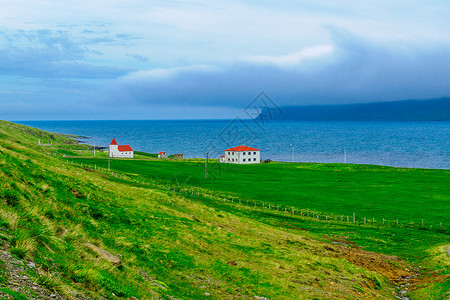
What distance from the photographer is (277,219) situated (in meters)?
50.7

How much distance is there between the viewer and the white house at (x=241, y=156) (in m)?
143

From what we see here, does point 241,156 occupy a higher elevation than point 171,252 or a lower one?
higher

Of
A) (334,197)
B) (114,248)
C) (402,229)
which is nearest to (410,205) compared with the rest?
(334,197)

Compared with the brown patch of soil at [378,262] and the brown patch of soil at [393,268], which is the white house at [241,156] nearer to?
the brown patch of soil at [393,268]

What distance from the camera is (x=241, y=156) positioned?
144m

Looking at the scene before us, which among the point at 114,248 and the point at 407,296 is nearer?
the point at 114,248

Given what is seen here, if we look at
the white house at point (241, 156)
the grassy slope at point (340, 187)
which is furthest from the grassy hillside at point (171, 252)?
the white house at point (241, 156)

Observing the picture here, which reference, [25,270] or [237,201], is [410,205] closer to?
[237,201]

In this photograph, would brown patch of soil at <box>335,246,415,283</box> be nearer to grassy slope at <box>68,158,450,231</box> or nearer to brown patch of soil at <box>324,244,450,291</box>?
brown patch of soil at <box>324,244,450,291</box>

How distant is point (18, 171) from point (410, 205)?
6487cm

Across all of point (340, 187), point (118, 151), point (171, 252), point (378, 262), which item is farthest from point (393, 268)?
point (118, 151)

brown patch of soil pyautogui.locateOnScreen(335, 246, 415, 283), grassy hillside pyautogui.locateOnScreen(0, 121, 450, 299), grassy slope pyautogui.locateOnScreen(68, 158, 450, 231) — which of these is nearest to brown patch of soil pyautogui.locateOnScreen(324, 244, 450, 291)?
brown patch of soil pyautogui.locateOnScreen(335, 246, 415, 283)

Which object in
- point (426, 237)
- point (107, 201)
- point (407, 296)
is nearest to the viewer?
point (407, 296)

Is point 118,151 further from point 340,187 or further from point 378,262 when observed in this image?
point 378,262
